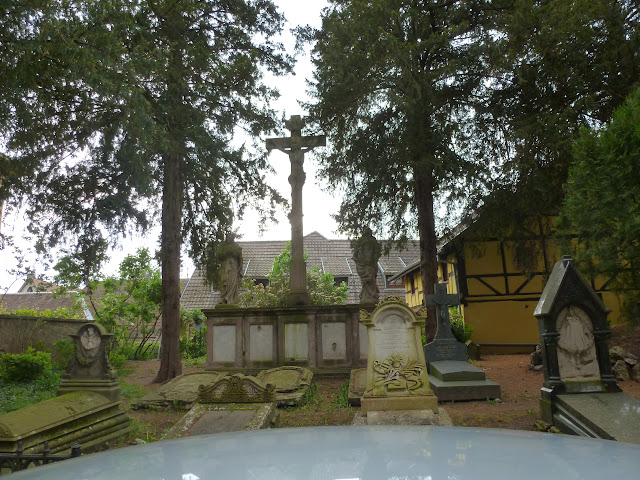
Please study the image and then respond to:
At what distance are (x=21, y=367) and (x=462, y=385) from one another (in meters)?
10.2

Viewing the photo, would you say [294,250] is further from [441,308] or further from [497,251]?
[497,251]

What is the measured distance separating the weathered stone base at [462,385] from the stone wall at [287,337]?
109 inches

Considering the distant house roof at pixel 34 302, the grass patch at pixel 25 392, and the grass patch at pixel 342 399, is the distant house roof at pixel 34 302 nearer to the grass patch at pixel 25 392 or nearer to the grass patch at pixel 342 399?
the grass patch at pixel 25 392

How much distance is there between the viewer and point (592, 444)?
59.5 inches

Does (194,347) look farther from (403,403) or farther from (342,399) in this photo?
(403,403)

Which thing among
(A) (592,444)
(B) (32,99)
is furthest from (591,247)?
(B) (32,99)

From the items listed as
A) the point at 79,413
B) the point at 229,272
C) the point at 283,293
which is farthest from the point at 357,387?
the point at 283,293

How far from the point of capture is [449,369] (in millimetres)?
9297

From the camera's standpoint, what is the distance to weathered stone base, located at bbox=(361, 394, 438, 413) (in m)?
6.65

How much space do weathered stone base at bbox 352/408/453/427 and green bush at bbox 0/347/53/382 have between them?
8.95 metres

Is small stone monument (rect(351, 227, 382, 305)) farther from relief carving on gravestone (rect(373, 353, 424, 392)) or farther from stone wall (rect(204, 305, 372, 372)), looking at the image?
relief carving on gravestone (rect(373, 353, 424, 392))

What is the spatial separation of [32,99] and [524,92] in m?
10.8

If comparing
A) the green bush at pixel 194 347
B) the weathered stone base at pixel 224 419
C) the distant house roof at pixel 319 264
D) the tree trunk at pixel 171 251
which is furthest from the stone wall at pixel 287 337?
the distant house roof at pixel 319 264

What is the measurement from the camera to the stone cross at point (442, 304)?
11.0m
